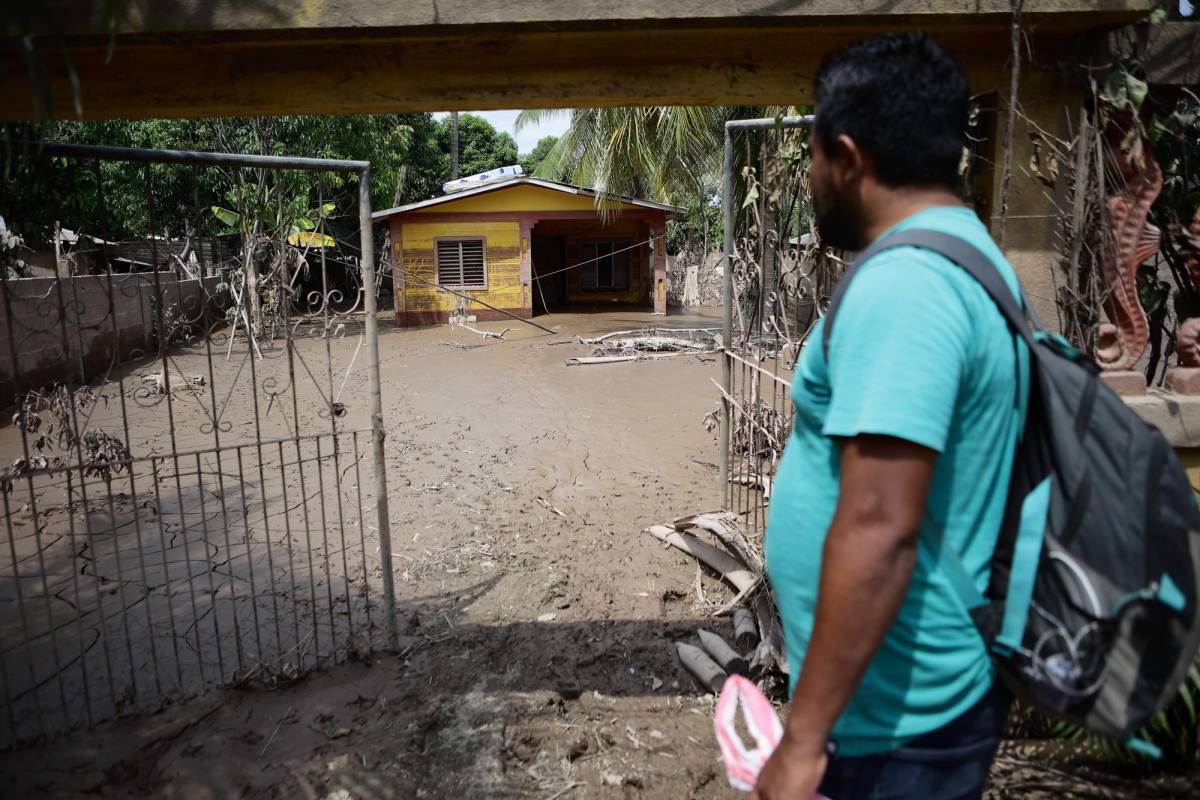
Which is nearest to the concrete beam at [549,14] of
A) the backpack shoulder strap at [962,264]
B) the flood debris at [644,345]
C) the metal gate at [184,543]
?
the metal gate at [184,543]

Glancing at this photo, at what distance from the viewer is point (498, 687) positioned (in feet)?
12.6

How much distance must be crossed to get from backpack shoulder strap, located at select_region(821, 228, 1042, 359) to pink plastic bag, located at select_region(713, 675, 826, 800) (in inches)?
25.1

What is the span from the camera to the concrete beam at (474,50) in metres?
2.66

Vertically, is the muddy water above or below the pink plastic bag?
below

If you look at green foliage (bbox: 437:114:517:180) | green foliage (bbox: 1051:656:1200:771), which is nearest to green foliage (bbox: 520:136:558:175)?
green foliage (bbox: 437:114:517:180)

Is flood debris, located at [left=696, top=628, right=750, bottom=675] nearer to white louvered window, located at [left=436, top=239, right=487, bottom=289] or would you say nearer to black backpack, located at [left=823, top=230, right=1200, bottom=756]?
black backpack, located at [left=823, top=230, right=1200, bottom=756]

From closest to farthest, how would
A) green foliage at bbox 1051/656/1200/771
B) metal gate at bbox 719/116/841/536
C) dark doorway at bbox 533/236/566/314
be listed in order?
green foliage at bbox 1051/656/1200/771 → metal gate at bbox 719/116/841/536 → dark doorway at bbox 533/236/566/314

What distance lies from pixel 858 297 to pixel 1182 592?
624 mm

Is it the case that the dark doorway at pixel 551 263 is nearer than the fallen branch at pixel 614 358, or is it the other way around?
the fallen branch at pixel 614 358

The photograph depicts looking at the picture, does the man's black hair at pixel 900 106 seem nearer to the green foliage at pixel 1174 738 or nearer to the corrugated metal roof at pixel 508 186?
the green foliage at pixel 1174 738

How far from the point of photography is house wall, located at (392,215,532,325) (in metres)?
20.8

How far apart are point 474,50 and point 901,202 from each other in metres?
2.26

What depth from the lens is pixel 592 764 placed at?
324 centimetres

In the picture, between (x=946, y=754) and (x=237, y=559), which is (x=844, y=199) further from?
(x=237, y=559)
